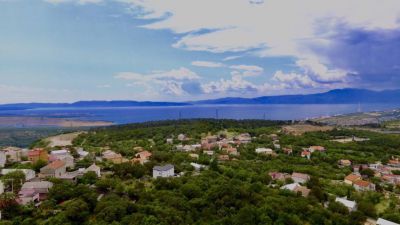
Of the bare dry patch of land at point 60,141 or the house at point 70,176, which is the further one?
the bare dry patch of land at point 60,141

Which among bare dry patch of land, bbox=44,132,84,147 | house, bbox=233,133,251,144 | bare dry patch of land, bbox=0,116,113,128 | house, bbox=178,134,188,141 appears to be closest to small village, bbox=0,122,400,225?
house, bbox=233,133,251,144

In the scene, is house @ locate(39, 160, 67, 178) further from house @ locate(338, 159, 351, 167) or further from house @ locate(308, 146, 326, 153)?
house @ locate(308, 146, 326, 153)

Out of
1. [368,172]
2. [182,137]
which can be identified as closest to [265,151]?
[368,172]

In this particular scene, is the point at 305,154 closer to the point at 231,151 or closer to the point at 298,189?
the point at 231,151

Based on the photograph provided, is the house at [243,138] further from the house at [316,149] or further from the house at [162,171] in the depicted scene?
the house at [162,171]

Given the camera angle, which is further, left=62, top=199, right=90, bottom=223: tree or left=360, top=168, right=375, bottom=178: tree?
left=360, top=168, right=375, bottom=178: tree

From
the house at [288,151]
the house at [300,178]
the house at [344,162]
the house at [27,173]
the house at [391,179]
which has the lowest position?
the house at [391,179]

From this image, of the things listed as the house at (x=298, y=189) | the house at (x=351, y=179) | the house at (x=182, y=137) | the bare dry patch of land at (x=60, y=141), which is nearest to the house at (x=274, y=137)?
the house at (x=182, y=137)
